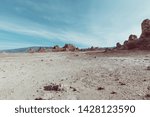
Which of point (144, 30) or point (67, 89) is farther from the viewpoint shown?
point (144, 30)

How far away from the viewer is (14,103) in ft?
26.3

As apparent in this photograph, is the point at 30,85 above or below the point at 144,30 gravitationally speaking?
below

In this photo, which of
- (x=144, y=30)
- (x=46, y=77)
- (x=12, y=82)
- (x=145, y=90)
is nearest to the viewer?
(x=145, y=90)

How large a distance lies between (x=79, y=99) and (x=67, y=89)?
1.36 meters

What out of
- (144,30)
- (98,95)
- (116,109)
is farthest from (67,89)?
(144,30)

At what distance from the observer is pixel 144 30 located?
46.9 m

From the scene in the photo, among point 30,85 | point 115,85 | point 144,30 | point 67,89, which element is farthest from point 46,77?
point 144,30

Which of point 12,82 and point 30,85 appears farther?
point 12,82

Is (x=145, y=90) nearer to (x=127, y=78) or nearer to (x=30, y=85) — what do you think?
(x=127, y=78)

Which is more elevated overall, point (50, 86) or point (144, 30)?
point (144, 30)

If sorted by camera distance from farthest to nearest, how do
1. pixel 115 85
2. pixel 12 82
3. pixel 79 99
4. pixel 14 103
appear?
pixel 12 82
pixel 115 85
pixel 79 99
pixel 14 103

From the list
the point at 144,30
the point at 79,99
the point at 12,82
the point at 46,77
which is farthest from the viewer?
the point at 144,30

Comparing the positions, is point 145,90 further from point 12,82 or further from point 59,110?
point 12,82

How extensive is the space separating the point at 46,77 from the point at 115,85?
409cm
